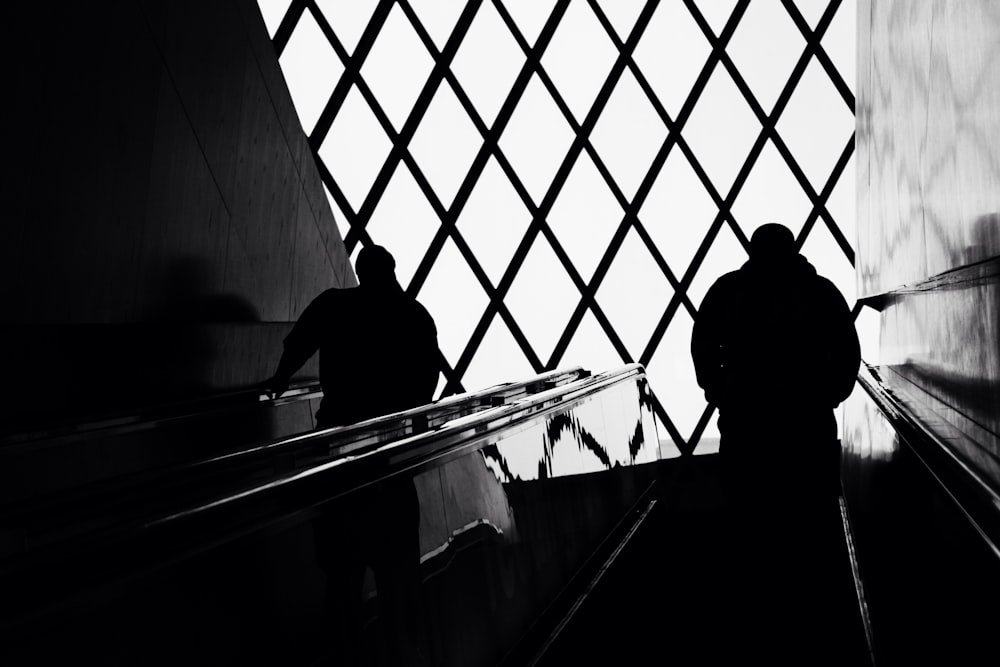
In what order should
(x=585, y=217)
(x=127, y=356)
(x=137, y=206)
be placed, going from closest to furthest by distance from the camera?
(x=127, y=356) → (x=137, y=206) → (x=585, y=217)

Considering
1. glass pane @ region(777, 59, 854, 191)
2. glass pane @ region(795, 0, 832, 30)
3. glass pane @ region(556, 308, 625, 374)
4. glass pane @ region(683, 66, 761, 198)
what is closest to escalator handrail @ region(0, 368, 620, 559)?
glass pane @ region(556, 308, 625, 374)

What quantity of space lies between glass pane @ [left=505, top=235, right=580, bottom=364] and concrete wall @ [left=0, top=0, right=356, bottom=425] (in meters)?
3.52

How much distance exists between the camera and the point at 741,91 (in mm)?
9898

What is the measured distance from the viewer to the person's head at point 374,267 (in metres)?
3.82

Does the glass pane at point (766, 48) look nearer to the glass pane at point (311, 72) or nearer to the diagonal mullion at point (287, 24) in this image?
the glass pane at point (311, 72)

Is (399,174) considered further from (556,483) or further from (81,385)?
(556,483)

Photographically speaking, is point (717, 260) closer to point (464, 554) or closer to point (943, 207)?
point (943, 207)

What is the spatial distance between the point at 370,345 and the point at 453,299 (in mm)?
6522

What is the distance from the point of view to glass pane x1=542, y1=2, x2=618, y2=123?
10258 millimetres

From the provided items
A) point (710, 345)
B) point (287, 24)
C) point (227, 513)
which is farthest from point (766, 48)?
point (227, 513)

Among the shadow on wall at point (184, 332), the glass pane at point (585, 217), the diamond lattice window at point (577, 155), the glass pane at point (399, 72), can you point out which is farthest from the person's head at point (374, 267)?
the glass pane at point (399, 72)

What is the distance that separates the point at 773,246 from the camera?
3.57m

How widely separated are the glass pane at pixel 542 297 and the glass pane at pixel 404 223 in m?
1.16

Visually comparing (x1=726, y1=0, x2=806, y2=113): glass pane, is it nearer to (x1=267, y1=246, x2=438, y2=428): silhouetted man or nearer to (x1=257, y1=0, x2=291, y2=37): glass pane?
(x1=257, y1=0, x2=291, y2=37): glass pane
